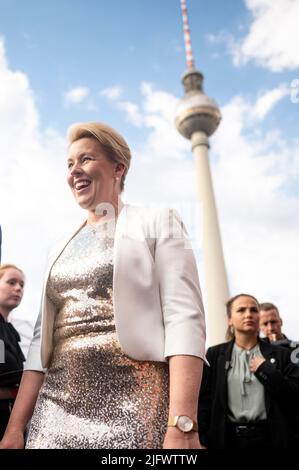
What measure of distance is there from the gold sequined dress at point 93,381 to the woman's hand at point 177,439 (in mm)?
76

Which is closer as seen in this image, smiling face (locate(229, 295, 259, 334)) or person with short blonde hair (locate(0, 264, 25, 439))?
person with short blonde hair (locate(0, 264, 25, 439))

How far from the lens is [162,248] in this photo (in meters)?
1.56

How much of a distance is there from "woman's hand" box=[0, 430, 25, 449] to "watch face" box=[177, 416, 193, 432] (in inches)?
22.4

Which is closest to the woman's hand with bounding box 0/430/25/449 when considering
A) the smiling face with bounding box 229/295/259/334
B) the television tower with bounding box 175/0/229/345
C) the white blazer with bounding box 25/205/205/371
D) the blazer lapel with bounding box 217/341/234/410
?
the white blazer with bounding box 25/205/205/371

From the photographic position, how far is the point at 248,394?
3438 mm

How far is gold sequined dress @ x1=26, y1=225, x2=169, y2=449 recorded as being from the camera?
1.38 m

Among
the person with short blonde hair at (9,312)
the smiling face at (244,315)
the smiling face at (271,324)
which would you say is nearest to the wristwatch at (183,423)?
the person with short blonde hair at (9,312)

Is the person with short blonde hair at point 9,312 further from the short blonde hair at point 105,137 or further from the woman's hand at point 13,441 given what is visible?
the short blonde hair at point 105,137

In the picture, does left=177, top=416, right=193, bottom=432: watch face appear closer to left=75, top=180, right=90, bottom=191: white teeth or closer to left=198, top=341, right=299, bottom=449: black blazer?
left=75, top=180, right=90, bottom=191: white teeth

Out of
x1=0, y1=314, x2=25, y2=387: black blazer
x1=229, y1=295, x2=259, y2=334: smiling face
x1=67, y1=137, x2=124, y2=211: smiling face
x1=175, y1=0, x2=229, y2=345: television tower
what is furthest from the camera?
x1=175, y1=0, x2=229, y2=345: television tower

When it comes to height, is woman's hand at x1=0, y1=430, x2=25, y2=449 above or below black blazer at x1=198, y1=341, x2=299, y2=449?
below

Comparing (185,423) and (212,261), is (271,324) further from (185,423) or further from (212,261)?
(212,261)

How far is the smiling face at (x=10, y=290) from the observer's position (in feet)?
10.5
